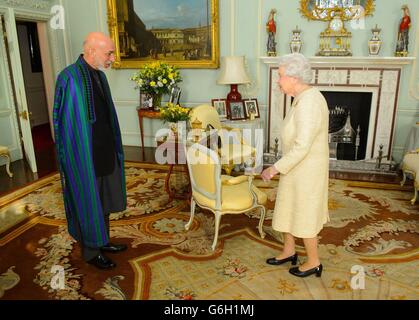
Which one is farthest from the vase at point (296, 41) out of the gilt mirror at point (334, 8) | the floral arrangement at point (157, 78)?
the floral arrangement at point (157, 78)

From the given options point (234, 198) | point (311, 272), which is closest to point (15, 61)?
point (234, 198)

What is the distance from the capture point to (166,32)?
6.02 metres

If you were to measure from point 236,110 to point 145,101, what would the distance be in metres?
1.69

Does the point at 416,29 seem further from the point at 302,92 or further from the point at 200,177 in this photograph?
the point at 200,177

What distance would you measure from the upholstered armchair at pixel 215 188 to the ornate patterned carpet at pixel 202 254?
0.36 m

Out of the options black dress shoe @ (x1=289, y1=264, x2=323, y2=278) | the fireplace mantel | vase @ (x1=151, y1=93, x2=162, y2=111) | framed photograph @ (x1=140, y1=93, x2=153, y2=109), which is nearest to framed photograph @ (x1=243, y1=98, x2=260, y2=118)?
the fireplace mantel

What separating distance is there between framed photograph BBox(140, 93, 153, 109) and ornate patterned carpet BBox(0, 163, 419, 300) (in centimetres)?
231

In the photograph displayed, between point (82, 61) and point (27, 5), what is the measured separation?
4.25 meters

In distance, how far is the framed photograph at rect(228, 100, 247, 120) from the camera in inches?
215

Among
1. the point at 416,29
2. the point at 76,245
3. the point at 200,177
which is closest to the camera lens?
the point at 200,177

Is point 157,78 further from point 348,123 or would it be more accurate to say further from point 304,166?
point 304,166

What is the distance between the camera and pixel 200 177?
2994mm

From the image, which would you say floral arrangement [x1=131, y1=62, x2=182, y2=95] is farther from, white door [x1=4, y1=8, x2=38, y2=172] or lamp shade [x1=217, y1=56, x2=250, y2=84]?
white door [x1=4, y1=8, x2=38, y2=172]
